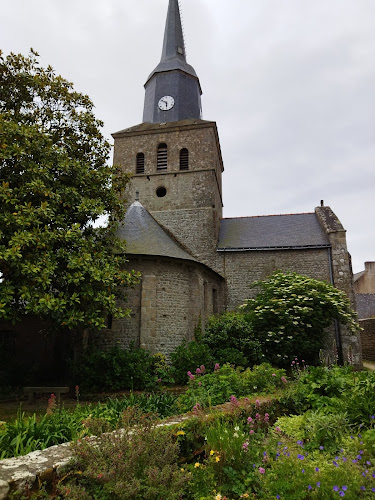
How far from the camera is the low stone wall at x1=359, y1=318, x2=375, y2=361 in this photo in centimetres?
2220

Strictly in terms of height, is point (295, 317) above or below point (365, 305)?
below

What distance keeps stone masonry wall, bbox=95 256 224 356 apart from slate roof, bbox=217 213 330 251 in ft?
17.6

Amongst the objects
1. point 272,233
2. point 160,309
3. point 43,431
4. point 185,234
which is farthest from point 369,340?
point 43,431

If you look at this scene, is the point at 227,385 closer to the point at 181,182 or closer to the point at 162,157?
the point at 181,182

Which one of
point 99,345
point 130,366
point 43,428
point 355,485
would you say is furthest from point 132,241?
point 355,485

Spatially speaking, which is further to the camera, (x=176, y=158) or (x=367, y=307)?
(x=367, y=307)

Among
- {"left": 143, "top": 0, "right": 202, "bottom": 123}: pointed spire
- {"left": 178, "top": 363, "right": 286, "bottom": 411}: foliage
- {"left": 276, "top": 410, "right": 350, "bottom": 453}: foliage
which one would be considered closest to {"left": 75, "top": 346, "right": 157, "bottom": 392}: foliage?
{"left": 178, "top": 363, "right": 286, "bottom": 411}: foliage

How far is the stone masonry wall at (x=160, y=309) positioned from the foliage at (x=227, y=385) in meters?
5.82

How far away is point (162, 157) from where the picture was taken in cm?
2083

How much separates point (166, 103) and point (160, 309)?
1402 cm

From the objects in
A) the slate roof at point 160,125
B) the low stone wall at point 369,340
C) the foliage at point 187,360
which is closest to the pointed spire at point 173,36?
the slate roof at point 160,125

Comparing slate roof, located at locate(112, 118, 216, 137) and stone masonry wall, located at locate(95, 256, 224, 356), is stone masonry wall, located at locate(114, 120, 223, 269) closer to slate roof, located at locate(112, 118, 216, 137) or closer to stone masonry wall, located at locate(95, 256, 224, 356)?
slate roof, located at locate(112, 118, 216, 137)

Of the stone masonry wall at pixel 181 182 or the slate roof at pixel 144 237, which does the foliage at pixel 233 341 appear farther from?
the stone masonry wall at pixel 181 182

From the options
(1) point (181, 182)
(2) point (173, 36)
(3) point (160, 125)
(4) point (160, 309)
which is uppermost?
(2) point (173, 36)
